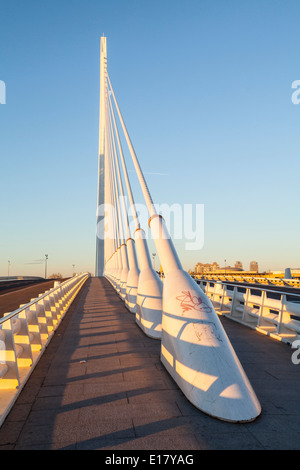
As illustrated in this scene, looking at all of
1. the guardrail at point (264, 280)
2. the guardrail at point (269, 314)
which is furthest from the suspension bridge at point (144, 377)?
the guardrail at point (264, 280)

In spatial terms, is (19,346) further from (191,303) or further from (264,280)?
(264,280)

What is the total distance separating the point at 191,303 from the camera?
6207 mm

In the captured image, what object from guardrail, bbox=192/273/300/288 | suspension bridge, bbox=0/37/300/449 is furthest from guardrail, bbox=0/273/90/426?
guardrail, bbox=192/273/300/288

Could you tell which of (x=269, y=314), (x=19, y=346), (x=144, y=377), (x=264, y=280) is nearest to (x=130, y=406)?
(x=144, y=377)

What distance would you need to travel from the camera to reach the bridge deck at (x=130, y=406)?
13.2ft

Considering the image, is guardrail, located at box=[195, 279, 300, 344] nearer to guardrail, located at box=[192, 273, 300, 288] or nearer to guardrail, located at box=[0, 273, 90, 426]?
guardrail, located at box=[0, 273, 90, 426]

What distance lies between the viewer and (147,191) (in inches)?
383

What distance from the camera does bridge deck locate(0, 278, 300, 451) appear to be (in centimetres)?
402

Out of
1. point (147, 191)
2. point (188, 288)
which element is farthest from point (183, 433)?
point (147, 191)

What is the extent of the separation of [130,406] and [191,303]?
1.99 metres

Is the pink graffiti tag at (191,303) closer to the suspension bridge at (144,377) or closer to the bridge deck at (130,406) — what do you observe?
the suspension bridge at (144,377)

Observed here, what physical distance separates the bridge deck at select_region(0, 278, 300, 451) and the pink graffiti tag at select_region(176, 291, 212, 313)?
4.31ft

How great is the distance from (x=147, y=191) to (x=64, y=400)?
5.88 metres
